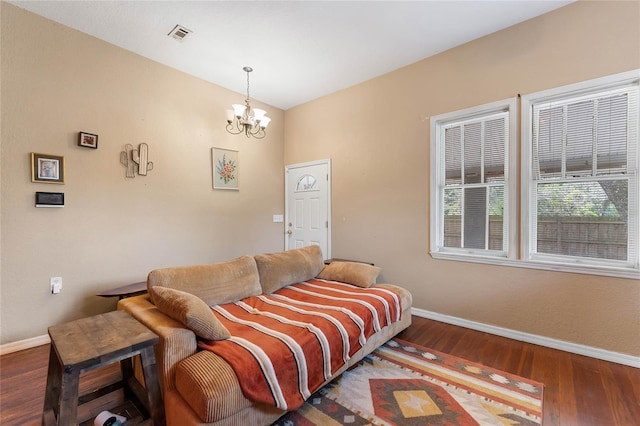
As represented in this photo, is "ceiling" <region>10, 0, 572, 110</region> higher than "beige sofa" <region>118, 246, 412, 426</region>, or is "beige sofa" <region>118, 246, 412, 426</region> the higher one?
"ceiling" <region>10, 0, 572, 110</region>

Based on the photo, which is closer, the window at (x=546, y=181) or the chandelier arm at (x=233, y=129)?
the window at (x=546, y=181)

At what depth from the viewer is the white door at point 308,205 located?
13.9ft

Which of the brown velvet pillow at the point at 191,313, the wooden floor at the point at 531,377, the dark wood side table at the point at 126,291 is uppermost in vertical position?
the brown velvet pillow at the point at 191,313

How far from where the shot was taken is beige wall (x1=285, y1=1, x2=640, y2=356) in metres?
2.28

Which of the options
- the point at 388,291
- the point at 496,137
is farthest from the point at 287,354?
the point at 496,137

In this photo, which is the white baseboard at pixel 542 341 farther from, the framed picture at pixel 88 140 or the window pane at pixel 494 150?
the framed picture at pixel 88 140

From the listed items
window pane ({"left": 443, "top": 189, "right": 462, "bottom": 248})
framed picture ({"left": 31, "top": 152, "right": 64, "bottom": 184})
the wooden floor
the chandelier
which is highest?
the chandelier

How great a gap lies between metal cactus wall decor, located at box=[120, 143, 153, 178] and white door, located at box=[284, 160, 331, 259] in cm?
215

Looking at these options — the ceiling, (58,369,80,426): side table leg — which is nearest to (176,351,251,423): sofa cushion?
(58,369,80,426): side table leg

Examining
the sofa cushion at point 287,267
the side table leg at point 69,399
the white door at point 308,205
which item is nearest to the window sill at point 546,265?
the sofa cushion at point 287,267

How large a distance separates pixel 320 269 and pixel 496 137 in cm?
233

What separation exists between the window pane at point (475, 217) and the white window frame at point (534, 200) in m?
0.36

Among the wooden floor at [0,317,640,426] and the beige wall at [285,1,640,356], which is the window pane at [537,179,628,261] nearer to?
the beige wall at [285,1,640,356]

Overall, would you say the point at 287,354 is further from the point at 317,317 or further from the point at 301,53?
the point at 301,53
